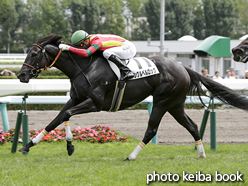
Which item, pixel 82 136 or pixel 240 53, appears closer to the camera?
pixel 240 53

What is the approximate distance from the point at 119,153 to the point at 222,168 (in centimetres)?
175

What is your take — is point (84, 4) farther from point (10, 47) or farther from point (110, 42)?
point (110, 42)

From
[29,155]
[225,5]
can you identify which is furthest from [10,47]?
[29,155]

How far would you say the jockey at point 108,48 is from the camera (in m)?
4.54

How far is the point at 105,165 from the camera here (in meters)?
4.20

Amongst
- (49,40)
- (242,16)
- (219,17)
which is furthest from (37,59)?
(242,16)

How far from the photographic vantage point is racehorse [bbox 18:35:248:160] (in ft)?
14.8

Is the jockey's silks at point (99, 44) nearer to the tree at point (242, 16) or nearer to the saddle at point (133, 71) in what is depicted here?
the saddle at point (133, 71)

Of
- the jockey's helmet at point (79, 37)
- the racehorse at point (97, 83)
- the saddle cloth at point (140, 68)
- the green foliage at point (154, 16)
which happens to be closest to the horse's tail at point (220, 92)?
the racehorse at point (97, 83)

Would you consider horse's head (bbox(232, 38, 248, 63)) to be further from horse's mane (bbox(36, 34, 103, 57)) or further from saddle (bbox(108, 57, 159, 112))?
horse's mane (bbox(36, 34, 103, 57))

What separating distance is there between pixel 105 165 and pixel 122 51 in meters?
1.40

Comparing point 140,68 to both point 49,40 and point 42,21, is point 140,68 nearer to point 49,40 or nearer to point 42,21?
point 49,40

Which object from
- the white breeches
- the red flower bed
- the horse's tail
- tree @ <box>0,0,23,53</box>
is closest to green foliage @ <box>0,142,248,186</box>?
the red flower bed

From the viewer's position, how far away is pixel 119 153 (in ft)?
17.3
